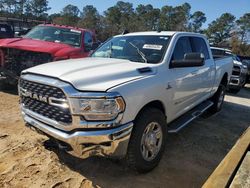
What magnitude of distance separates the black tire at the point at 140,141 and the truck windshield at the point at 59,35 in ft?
15.3

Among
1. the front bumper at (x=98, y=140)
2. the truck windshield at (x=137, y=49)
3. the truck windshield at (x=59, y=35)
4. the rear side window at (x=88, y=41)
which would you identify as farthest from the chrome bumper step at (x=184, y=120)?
the truck windshield at (x=59, y=35)

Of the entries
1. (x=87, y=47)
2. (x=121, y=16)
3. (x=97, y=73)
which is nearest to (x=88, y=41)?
(x=87, y=47)

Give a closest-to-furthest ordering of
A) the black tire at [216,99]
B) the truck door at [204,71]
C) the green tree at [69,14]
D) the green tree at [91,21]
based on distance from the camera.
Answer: the truck door at [204,71] < the black tire at [216,99] < the green tree at [91,21] < the green tree at [69,14]

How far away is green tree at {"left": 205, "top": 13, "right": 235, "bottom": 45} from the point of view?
184 ft

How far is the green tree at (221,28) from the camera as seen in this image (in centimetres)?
5622

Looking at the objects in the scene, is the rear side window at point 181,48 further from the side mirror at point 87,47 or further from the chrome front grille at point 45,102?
the side mirror at point 87,47

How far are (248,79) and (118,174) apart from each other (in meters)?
15.5

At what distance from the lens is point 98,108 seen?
3281 mm

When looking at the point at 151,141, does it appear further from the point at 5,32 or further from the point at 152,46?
the point at 5,32

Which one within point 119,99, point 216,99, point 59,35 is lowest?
point 216,99

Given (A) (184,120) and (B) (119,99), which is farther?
(A) (184,120)

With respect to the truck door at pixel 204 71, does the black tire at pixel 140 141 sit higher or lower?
lower

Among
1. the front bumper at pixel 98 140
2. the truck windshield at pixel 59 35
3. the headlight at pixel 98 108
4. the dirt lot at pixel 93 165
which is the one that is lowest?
the dirt lot at pixel 93 165

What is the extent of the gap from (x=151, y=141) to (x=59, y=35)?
17.5ft
